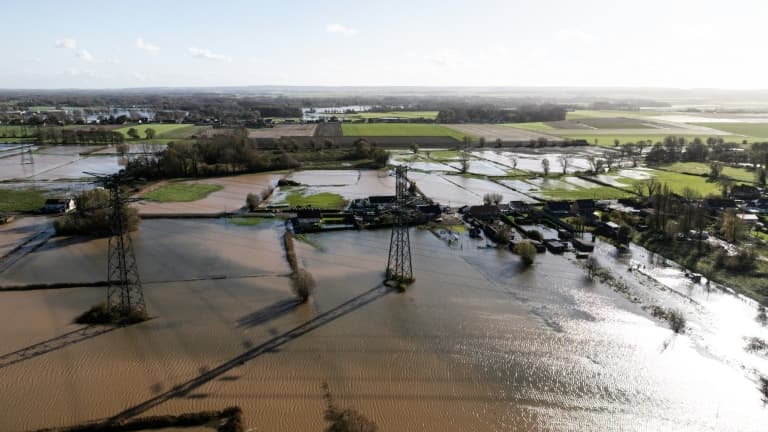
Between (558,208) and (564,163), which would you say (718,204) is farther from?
(564,163)

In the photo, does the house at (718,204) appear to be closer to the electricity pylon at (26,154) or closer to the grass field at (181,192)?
the grass field at (181,192)

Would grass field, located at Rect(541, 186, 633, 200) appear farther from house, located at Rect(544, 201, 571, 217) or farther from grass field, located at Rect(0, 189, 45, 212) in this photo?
grass field, located at Rect(0, 189, 45, 212)

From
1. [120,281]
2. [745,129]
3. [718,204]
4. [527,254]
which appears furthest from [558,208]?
[745,129]

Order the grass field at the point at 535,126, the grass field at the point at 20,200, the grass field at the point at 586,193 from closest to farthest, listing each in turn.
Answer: the grass field at the point at 20,200, the grass field at the point at 586,193, the grass field at the point at 535,126

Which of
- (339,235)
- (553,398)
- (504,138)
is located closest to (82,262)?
(339,235)

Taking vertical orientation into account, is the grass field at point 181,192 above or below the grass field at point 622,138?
below

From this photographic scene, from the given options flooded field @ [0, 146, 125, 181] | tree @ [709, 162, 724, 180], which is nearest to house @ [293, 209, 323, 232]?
flooded field @ [0, 146, 125, 181]

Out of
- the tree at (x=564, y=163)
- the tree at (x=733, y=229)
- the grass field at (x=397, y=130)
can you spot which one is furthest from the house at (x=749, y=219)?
the grass field at (x=397, y=130)
